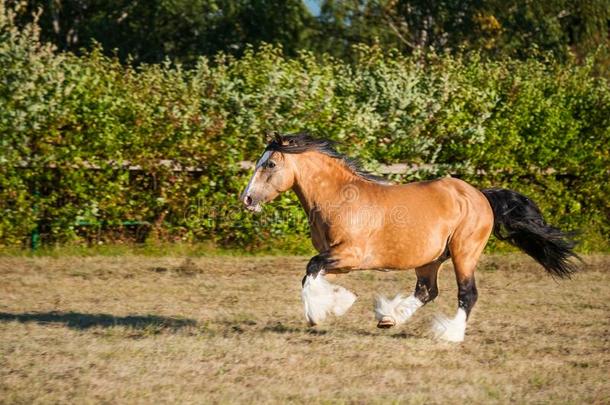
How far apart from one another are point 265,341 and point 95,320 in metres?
1.83

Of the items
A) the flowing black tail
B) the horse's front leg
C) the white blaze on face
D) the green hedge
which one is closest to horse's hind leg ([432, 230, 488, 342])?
the flowing black tail

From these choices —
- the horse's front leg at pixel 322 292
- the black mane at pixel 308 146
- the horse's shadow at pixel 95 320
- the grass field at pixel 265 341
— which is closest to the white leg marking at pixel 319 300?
the horse's front leg at pixel 322 292

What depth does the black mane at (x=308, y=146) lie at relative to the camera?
271 inches

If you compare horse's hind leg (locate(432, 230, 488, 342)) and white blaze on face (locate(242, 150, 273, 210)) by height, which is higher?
white blaze on face (locate(242, 150, 273, 210))

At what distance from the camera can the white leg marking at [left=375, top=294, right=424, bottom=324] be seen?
689cm

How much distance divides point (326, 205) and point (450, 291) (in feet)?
10.5

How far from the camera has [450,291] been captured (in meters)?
9.45

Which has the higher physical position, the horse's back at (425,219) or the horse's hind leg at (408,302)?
the horse's back at (425,219)

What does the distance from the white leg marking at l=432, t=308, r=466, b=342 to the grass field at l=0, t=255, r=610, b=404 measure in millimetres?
103

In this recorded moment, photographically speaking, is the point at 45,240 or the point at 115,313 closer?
the point at 115,313

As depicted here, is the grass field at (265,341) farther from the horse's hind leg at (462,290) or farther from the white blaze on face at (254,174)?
the white blaze on face at (254,174)

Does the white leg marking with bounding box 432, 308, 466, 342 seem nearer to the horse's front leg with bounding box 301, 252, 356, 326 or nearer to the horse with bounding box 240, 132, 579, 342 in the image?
the horse with bounding box 240, 132, 579, 342

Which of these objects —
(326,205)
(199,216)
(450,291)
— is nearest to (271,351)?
(326,205)

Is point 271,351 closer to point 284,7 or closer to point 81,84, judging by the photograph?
point 81,84
